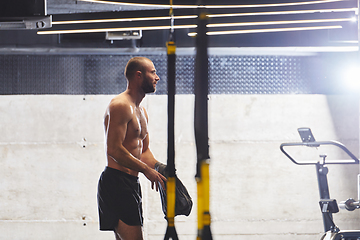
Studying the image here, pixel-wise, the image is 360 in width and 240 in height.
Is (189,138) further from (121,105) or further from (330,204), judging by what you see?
(330,204)

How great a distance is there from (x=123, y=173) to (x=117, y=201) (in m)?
0.22

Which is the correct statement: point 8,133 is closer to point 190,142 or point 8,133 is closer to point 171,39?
point 190,142

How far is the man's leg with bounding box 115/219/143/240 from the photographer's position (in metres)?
2.70

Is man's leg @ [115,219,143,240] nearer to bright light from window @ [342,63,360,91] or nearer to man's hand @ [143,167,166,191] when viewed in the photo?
man's hand @ [143,167,166,191]

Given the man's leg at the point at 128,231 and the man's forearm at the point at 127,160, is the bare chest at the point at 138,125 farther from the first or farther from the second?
the man's leg at the point at 128,231

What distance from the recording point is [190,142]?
4266 millimetres

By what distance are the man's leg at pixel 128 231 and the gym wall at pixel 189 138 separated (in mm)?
1481

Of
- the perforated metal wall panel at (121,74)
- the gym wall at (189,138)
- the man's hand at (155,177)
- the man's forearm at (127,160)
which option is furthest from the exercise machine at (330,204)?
the man's forearm at (127,160)

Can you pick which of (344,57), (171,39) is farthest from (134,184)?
(344,57)

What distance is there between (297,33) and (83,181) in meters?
3.12

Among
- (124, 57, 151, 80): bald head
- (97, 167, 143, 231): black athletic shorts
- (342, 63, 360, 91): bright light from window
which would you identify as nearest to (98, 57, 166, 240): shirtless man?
(97, 167, 143, 231): black athletic shorts

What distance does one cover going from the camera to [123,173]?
278 centimetres

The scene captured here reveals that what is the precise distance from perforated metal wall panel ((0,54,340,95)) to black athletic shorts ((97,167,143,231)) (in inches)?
68.1

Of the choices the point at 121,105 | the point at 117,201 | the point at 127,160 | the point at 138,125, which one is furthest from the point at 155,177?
the point at 121,105
